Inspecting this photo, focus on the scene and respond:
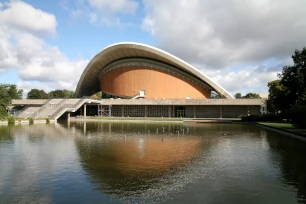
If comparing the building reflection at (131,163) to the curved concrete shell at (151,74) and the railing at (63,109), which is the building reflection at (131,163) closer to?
the railing at (63,109)

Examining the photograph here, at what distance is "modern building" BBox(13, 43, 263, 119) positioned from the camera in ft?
160

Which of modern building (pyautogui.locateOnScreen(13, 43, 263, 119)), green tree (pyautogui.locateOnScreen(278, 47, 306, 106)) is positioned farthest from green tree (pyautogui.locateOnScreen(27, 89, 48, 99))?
green tree (pyautogui.locateOnScreen(278, 47, 306, 106))

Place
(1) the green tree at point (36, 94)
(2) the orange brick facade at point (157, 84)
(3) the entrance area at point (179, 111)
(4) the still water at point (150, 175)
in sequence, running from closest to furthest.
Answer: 1. (4) the still water at point (150, 175)
2. (3) the entrance area at point (179, 111)
3. (2) the orange brick facade at point (157, 84)
4. (1) the green tree at point (36, 94)

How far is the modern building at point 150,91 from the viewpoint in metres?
48.6

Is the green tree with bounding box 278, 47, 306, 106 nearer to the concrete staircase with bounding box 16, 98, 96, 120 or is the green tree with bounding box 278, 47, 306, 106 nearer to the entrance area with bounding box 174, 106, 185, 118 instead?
the entrance area with bounding box 174, 106, 185, 118

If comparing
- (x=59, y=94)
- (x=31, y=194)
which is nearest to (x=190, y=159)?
(x=31, y=194)

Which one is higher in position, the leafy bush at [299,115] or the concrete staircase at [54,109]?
the concrete staircase at [54,109]

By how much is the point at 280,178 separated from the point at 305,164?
2.75 m

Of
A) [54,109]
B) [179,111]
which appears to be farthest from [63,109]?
[179,111]

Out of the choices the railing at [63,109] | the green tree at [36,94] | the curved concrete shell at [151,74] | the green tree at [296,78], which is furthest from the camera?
the green tree at [36,94]

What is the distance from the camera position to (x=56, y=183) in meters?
8.23

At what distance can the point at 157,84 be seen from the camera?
55312 millimetres

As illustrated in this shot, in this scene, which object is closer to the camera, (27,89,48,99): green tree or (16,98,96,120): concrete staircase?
(16,98,96,120): concrete staircase

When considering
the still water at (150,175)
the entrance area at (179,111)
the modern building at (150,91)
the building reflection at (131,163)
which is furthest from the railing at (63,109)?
the building reflection at (131,163)
